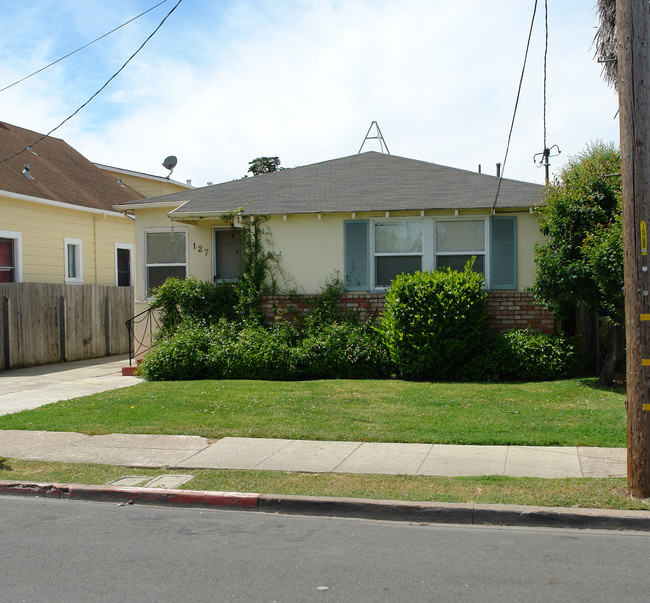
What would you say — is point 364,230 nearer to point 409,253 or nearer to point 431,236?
point 409,253

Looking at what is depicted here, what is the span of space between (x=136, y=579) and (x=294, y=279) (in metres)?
10.5

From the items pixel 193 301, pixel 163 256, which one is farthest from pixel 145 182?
pixel 193 301

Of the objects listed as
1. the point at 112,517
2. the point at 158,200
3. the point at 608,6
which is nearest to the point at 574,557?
the point at 112,517

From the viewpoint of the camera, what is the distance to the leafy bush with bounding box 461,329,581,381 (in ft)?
41.6

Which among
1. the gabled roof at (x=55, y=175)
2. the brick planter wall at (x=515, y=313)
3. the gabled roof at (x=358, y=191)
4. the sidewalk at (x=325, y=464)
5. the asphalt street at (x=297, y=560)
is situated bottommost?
the asphalt street at (x=297, y=560)

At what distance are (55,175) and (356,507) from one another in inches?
748

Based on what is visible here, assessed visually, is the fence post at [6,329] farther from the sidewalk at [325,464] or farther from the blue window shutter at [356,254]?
the blue window shutter at [356,254]

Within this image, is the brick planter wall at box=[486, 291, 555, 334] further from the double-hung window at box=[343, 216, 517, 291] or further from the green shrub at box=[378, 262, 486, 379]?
the green shrub at box=[378, 262, 486, 379]

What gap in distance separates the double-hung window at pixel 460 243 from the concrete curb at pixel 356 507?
868 centimetres

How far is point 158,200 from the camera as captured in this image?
637 inches

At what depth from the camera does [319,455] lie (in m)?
8.10

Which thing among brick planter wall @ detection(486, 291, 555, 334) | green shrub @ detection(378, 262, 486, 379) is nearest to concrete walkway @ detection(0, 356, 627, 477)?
green shrub @ detection(378, 262, 486, 379)

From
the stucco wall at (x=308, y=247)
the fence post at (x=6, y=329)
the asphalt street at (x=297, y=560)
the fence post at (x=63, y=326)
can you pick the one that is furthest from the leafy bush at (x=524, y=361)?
the fence post at (x=63, y=326)

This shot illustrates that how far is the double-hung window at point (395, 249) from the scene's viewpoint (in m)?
14.5
